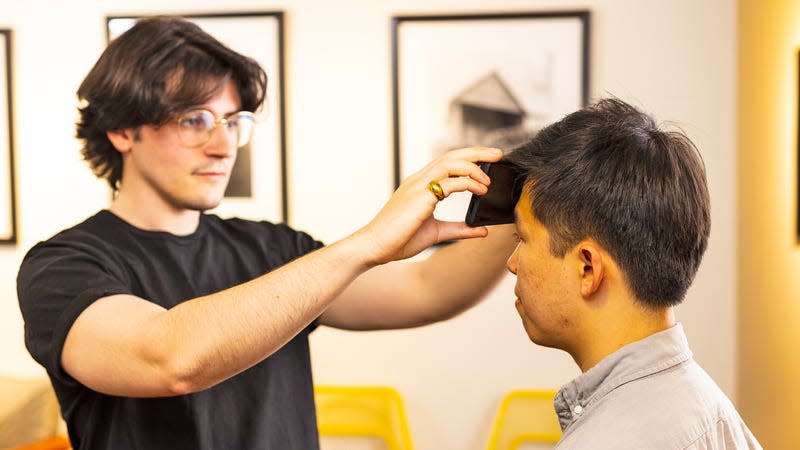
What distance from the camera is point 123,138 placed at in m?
1.92

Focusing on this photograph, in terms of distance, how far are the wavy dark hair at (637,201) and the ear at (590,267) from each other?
0.02m

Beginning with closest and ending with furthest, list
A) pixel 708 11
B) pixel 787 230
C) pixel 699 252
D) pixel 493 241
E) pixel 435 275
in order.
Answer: pixel 699 252, pixel 493 241, pixel 435 275, pixel 787 230, pixel 708 11

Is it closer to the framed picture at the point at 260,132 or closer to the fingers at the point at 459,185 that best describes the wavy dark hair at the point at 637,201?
the fingers at the point at 459,185

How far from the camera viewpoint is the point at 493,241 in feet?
5.76

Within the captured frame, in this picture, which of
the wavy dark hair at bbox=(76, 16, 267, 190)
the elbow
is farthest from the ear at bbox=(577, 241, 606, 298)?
the wavy dark hair at bbox=(76, 16, 267, 190)

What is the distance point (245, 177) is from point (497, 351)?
4.05 ft

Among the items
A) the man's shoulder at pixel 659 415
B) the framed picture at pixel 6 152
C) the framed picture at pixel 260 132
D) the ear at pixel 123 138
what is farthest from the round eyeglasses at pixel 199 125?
the framed picture at pixel 6 152

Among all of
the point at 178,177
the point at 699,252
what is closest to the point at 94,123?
the point at 178,177

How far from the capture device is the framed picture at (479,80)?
3.33m

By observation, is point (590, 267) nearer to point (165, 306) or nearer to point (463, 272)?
point (463, 272)

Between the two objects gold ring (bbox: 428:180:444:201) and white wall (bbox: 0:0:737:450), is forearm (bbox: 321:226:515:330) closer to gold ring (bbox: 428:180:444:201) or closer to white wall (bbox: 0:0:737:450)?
gold ring (bbox: 428:180:444:201)

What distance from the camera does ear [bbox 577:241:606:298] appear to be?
52.1 inches

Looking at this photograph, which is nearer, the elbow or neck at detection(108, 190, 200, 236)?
the elbow

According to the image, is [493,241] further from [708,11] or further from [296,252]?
[708,11]
